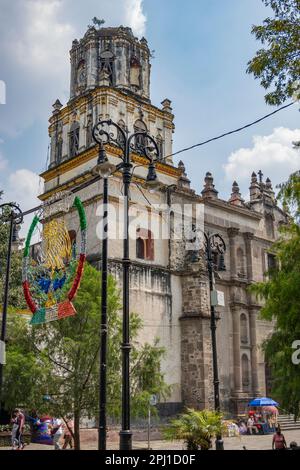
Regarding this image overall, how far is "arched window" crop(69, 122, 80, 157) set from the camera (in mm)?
30219

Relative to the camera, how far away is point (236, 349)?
3155 cm

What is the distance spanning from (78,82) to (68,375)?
19625mm

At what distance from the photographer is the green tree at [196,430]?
44.9ft

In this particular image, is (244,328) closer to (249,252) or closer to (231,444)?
(249,252)

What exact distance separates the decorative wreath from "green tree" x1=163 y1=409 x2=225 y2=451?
4.07 m

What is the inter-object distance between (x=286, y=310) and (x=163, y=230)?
59.9 ft

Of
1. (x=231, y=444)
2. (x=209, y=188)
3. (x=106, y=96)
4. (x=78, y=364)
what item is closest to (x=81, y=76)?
(x=106, y=96)

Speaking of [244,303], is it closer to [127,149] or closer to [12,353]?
[12,353]

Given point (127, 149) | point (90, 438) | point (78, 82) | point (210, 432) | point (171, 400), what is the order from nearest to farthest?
point (127, 149)
point (210, 432)
point (90, 438)
point (171, 400)
point (78, 82)

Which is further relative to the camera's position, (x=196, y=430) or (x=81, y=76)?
(x=81, y=76)

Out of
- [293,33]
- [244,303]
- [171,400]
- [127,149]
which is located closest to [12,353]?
[127,149]

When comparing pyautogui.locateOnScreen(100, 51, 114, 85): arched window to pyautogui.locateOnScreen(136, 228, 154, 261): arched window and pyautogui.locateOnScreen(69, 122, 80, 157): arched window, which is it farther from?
pyautogui.locateOnScreen(136, 228, 154, 261): arched window

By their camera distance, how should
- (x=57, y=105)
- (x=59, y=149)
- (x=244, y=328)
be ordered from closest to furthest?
1. (x=59, y=149)
2. (x=57, y=105)
3. (x=244, y=328)

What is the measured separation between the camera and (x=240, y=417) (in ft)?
98.3
